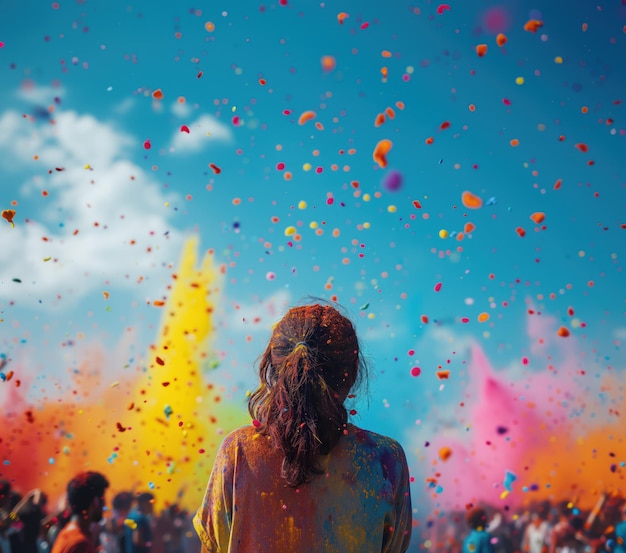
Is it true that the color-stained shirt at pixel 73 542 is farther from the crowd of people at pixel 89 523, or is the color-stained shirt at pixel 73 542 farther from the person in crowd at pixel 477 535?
the person in crowd at pixel 477 535

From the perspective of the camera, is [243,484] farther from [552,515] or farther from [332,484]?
[552,515]

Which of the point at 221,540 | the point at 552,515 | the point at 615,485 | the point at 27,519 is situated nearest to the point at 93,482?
the point at 27,519

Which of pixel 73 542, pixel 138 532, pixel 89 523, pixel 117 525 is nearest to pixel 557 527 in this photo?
pixel 138 532

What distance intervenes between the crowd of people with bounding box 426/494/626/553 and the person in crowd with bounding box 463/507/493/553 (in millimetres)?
17

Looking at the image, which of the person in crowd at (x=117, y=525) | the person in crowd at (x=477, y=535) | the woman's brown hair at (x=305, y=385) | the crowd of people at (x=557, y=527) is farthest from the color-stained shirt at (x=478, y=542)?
the woman's brown hair at (x=305, y=385)

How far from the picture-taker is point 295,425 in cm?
143

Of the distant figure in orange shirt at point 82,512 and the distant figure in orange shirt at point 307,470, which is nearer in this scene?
the distant figure in orange shirt at point 307,470

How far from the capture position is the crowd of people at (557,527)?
6.31 metres

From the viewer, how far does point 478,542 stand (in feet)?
18.5

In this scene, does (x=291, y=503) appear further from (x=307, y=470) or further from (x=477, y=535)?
(x=477, y=535)

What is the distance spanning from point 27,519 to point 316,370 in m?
5.22

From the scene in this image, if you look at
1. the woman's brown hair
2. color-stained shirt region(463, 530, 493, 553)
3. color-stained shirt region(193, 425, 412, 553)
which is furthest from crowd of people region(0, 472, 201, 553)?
color-stained shirt region(463, 530, 493, 553)

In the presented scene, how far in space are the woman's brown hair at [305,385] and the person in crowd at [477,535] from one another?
482 cm

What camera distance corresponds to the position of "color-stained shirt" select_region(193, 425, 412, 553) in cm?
141
